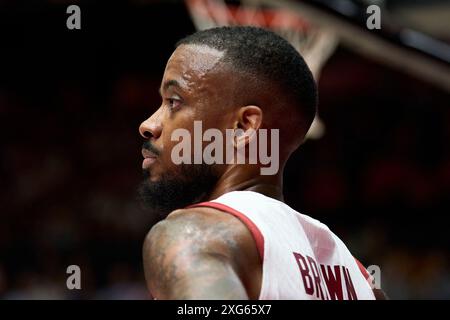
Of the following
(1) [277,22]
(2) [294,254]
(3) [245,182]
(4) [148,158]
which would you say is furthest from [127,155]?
(2) [294,254]

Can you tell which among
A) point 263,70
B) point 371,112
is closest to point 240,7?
point 263,70

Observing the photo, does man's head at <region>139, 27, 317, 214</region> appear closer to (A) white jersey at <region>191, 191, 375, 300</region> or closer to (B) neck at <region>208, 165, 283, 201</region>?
(B) neck at <region>208, 165, 283, 201</region>

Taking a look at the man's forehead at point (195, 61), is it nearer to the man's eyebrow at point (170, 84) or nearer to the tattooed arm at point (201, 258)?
the man's eyebrow at point (170, 84)

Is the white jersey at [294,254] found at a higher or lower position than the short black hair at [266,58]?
lower

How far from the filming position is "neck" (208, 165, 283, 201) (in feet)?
7.36

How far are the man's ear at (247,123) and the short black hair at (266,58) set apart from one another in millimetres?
100

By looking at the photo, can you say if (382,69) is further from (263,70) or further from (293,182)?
(263,70)

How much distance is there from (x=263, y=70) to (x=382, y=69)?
8.62m

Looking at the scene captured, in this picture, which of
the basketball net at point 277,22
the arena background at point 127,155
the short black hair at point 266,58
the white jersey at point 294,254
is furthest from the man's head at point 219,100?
the arena background at point 127,155

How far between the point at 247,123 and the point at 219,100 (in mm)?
100

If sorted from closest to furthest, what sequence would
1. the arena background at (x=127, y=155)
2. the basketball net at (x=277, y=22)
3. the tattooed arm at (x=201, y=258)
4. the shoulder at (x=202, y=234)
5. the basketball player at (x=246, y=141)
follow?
the tattooed arm at (x=201, y=258) → the shoulder at (x=202, y=234) → the basketball player at (x=246, y=141) → the basketball net at (x=277, y=22) → the arena background at (x=127, y=155)

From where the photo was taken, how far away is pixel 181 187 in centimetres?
227

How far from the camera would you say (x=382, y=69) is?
34.8 ft

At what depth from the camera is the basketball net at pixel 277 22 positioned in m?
5.43
